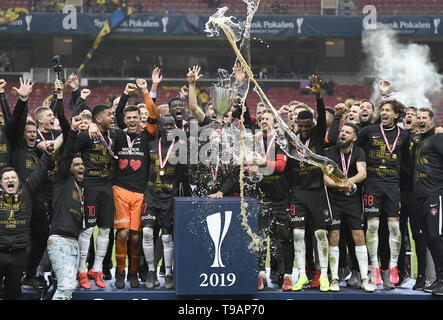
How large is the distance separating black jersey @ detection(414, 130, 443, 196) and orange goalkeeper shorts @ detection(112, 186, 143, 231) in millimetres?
3120

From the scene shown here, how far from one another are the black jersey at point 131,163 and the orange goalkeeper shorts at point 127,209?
8 cm

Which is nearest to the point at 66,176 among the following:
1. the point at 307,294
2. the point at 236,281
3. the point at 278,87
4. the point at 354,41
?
the point at 236,281

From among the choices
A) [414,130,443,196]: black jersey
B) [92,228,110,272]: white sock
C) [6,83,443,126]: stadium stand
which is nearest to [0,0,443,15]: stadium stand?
[6,83,443,126]: stadium stand

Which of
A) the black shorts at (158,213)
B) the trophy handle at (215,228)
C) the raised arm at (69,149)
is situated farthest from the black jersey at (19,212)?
the trophy handle at (215,228)

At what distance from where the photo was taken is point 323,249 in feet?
22.6

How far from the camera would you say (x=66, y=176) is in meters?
6.75

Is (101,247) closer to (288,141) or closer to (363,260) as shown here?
(288,141)

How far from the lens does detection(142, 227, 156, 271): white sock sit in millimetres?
6848

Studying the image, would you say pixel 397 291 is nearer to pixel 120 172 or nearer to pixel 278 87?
pixel 120 172

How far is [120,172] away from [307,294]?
2453 mm

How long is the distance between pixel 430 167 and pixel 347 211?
3.39 ft

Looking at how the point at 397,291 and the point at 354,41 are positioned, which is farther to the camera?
the point at 354,41

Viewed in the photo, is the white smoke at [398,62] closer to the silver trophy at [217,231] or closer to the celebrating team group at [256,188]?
the celebrating team group at [256,188]

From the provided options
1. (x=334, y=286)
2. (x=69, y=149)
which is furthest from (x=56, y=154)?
(x=334, y=286)
